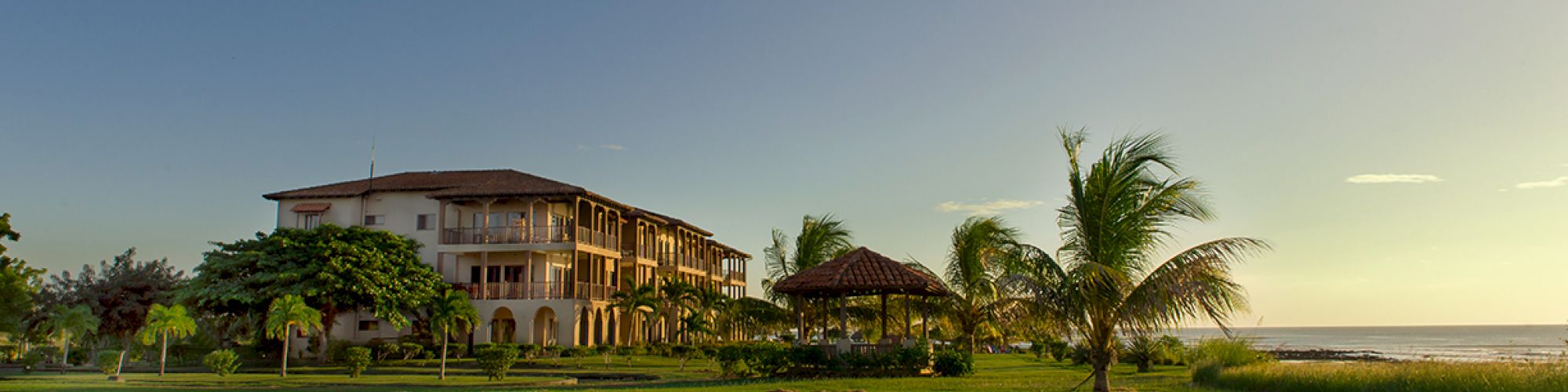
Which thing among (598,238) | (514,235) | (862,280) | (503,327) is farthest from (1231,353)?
(503,327)

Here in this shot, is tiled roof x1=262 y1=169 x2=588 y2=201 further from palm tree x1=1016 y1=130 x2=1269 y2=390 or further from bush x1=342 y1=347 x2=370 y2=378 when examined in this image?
palm tree x1=1016 y1=130 x2=1269 y2=390

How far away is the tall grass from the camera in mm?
12898

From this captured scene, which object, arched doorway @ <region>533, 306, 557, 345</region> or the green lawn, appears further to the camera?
arched doorway @ <region>533, 306, 557, 345</region>

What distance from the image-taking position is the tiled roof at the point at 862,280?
21469 mm

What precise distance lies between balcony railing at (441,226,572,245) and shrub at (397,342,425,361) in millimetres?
5675

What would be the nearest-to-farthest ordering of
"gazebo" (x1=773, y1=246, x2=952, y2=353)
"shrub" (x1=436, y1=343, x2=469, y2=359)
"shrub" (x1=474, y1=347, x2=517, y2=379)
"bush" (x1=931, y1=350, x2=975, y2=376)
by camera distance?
"bush" (x1=931, y1=350, x2=975, y2=376) < "gazebo" (x1=773, y1=246, x2=952, y2=353) < "shrub" (x1=474, y1=347, x2=517, y2=379) < "shrub" (x1=436, y1=343, x2=469, y2=359)

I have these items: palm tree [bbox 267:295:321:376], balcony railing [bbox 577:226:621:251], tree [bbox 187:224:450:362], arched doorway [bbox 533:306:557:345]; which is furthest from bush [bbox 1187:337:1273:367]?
tree [bbox 187:224:450:362]

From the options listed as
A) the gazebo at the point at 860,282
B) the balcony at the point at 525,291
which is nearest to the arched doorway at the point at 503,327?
the balcony at the point at 525,291

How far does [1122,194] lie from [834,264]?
29.7 feet

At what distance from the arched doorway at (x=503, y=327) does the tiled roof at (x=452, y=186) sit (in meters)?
4.65

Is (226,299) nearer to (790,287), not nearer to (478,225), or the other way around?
(478,225)

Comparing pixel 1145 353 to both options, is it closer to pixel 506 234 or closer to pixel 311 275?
pixel 506 234

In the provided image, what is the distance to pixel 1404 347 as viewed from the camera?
277 feet

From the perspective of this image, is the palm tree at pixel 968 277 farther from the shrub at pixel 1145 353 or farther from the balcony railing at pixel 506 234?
the balcony railing at pixel 506 234
